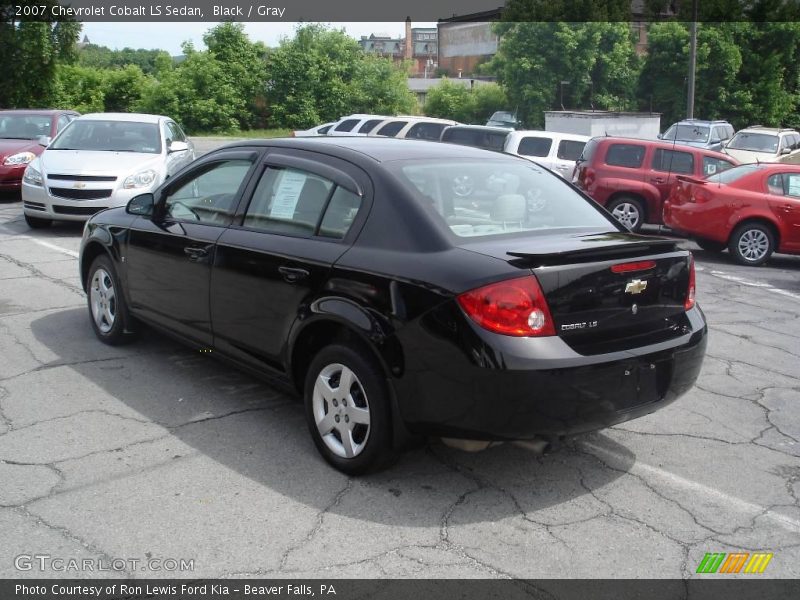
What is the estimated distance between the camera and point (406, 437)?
396cm

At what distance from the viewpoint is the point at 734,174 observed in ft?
41.2

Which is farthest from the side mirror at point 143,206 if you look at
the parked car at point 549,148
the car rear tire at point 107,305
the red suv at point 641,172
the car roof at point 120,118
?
the parked car at point 549,148

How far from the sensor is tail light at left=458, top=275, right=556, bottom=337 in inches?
144

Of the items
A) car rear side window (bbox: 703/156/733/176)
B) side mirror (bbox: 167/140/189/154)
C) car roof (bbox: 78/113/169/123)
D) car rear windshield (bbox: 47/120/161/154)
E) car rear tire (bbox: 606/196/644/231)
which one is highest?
car roof (bbox: 78/113/169/123)

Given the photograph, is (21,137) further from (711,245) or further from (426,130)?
(711,245)

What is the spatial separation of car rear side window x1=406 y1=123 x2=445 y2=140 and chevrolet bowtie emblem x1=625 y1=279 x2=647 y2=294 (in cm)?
1780

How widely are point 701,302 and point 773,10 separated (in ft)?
136

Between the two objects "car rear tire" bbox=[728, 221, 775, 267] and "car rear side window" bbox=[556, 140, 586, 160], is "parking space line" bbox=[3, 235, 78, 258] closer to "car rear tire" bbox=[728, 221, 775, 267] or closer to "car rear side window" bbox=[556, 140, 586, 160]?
"car rear tire" bbox=[728, 221, 775, 267]

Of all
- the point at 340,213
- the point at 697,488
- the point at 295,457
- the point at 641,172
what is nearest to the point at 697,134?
the point at 641,172

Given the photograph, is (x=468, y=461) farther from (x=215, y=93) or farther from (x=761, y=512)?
(x=215, y=93)

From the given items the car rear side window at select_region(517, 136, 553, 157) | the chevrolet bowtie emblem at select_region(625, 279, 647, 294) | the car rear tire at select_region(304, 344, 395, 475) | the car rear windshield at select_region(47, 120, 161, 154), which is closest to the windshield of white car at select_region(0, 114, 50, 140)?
the car rear windshield at select_region(47, 120, 161, 154)

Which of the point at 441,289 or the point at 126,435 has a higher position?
the point at 441,289

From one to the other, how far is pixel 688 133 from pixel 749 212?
56.6ft
